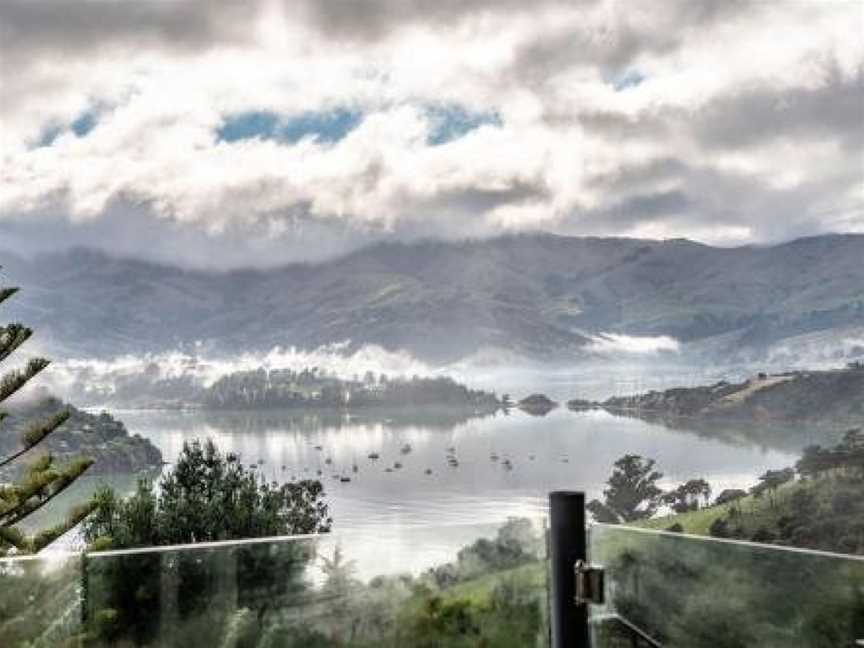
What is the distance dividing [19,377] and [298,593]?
4931 mm

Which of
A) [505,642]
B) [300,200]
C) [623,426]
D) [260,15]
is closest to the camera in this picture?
[505,642]

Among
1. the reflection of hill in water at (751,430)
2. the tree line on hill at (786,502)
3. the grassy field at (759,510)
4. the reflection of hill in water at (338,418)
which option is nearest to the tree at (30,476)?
the tree line on hill at (786,502)

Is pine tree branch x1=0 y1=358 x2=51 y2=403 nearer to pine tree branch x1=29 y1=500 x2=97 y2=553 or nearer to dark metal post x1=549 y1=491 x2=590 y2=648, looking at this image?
pine tree branch x1=29 y1=500 x2=97 y2=553

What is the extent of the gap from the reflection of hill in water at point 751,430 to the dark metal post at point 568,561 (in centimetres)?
3554

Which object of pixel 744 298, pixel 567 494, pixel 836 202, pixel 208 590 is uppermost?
pixel 836 202

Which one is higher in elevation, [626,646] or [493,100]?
[493,100]

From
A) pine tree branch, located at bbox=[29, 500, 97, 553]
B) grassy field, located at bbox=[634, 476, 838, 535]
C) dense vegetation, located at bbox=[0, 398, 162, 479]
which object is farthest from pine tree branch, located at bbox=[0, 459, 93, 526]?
dense vegetation, located at bbox=[0, 398, 162, 479]

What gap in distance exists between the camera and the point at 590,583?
2049 mm

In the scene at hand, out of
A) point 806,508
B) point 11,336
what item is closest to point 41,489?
point 11,336

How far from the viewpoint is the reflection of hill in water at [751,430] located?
36.7 m

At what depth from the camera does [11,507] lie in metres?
7.02

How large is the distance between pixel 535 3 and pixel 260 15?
11.7 meters

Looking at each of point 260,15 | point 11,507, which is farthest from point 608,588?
point 260,15

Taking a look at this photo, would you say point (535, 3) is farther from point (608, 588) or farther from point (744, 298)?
point (608, 588)
